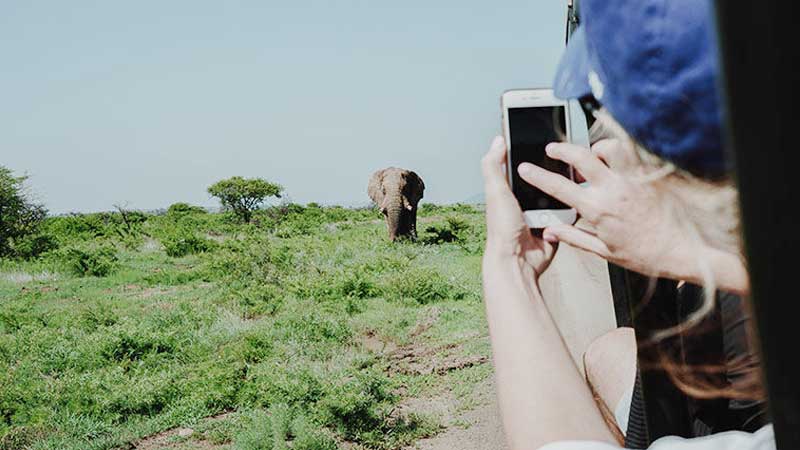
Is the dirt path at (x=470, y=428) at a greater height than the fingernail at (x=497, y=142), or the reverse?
the fingernail at (x=497, y=142)

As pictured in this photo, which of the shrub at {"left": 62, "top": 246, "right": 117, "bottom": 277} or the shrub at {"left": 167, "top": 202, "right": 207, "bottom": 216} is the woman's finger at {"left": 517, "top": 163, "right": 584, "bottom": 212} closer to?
the shrub at {"left": 62, "top": 246, "right": 117, "bottom": 277}

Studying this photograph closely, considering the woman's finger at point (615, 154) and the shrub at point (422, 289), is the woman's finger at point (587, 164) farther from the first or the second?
the shrub at point (422, 289)

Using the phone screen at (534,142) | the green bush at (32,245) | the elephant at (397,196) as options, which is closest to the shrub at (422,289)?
the elephant at (397,196)

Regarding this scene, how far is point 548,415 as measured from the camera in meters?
0.51

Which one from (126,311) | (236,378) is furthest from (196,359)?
(126,311)

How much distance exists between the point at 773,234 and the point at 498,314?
1.20 ft

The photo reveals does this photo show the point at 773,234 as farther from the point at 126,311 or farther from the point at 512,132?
the point at 126,311

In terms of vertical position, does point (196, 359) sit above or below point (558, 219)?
below

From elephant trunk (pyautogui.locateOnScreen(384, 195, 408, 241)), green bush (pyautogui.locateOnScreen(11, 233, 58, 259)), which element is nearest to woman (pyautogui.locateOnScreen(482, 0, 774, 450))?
elephant trunk (pyautogui.locateOnScreen(384, 195, 408, 241))

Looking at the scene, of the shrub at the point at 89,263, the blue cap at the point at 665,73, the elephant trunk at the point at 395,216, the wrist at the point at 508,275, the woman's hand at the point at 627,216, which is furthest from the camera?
the elephant trunk at the point at 395,216

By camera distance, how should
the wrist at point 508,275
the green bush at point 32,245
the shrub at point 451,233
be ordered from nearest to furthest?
the wrist at point 508,275 < the shrub at point 451,233 < the green bush at point 32,245

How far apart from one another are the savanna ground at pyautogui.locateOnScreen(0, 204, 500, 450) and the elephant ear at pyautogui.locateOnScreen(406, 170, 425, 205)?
8.79ft

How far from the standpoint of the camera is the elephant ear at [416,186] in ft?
30.8

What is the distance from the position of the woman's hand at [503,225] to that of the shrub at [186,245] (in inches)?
308
